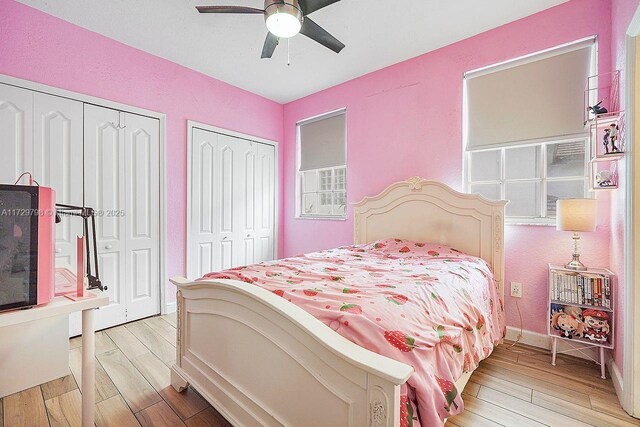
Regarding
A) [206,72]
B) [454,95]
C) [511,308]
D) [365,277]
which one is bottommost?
[511,308]

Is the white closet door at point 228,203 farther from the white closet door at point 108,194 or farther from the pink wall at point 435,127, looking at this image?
the white closet door at point 108,194

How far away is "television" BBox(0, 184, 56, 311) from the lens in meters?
0.94

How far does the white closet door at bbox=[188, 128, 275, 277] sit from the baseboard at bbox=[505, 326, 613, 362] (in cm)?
295

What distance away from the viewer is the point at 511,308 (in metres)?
2.56

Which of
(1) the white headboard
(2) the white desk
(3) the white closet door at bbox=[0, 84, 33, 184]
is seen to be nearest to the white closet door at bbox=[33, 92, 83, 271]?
(3) the white closet door at bbox=[0, 84, 33, 184]

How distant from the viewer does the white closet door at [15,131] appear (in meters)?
2.25

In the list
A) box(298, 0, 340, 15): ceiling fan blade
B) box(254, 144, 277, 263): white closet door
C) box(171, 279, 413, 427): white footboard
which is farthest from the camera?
box(254, 144, 277, 263): white closet door

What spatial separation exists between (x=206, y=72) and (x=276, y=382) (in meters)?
3.37

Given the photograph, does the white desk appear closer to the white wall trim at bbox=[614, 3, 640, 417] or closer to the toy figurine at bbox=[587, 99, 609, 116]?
the white wall trim at bbox=[614, 3, 640, 417]

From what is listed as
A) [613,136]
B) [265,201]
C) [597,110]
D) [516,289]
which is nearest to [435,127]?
[597,110]

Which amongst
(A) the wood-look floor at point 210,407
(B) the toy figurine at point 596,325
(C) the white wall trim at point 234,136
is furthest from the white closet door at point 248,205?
(B) the toy figurine at point 596,325

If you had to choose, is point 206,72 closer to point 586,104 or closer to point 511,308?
point 586,104

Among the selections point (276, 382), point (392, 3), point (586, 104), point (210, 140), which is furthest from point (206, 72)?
point (586, 104)

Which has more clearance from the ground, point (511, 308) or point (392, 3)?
point (392, 3)
